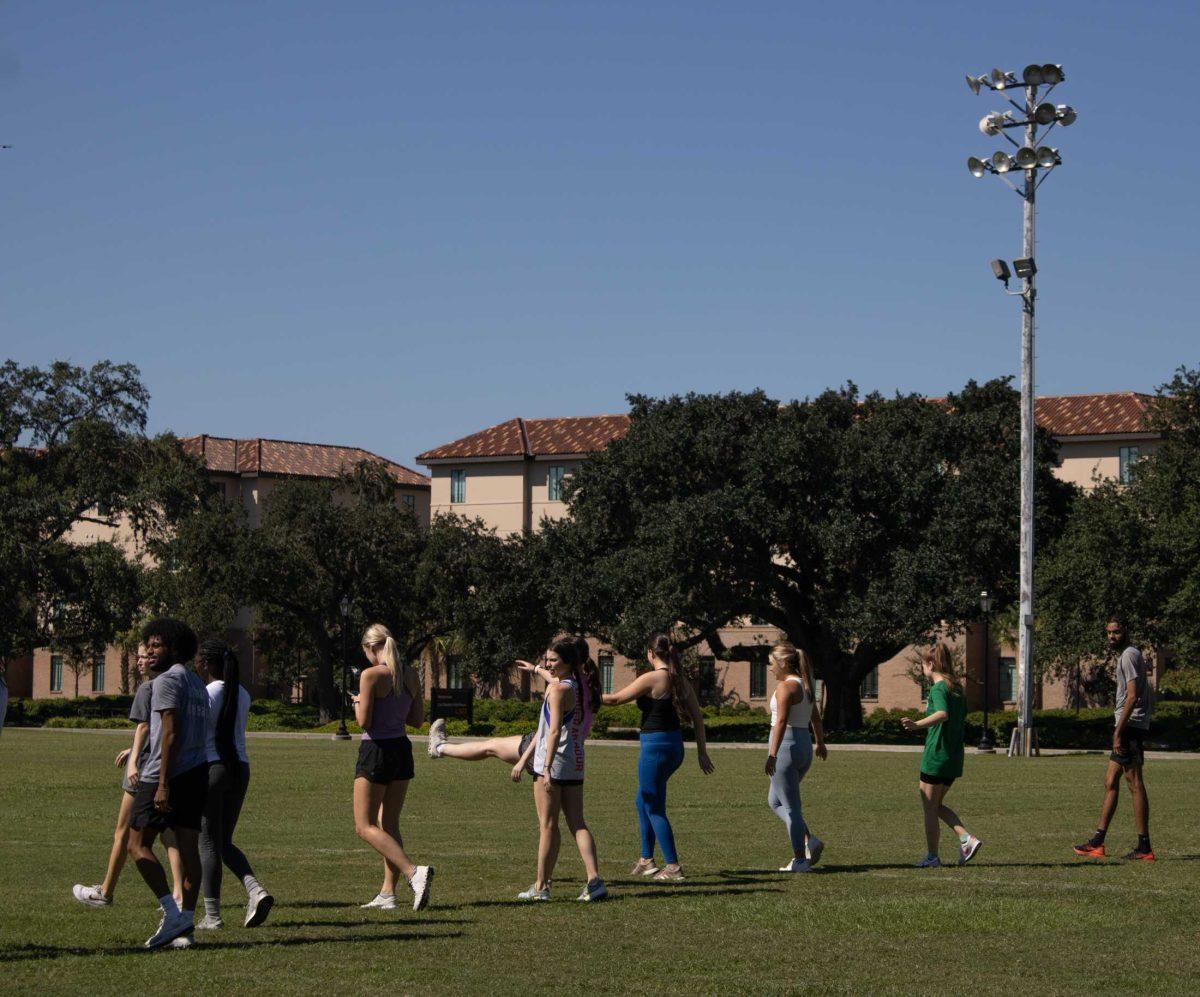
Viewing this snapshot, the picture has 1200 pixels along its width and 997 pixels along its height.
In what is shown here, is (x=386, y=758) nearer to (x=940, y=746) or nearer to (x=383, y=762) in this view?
(x=383, y=762)

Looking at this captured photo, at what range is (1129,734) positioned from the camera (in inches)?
573

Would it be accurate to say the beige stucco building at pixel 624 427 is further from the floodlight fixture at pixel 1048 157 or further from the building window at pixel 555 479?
the floodlight fixture at pixel 1048 157

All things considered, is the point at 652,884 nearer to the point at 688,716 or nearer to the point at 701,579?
the point at 688,716

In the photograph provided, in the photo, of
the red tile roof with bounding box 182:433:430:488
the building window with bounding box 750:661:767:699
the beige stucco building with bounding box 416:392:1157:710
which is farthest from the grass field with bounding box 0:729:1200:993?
the red tile roof with bounding box 182:433:430:488

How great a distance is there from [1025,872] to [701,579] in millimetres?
40526

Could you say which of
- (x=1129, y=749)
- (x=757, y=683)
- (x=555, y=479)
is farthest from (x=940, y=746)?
(x=555, y=479)

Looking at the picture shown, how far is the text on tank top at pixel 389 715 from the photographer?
1129 cm

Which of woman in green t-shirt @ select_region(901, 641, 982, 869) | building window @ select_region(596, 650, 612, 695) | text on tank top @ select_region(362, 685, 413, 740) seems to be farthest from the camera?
building window @ select_region(596, 650, 612, 695)

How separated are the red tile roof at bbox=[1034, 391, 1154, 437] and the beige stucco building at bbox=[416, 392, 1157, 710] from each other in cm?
5

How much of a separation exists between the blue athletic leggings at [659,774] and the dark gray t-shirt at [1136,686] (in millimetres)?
3938

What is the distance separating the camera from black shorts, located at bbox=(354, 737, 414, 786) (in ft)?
37.4

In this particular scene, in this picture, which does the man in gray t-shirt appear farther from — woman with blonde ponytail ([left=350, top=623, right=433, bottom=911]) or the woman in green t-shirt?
woman with blonde ponytail ([left=350, top=623, right=433, bottom=911])

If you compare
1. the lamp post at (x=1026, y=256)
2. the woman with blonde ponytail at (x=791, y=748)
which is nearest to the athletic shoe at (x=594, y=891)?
the woman with blonde ponytail at (x=791, y=748)

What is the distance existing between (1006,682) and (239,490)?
47946mm
